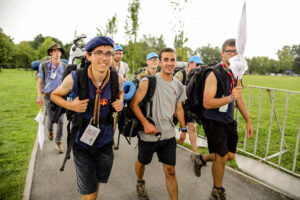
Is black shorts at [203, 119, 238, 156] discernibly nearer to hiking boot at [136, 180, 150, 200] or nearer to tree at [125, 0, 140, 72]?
hiking boot at [136, 180, 150, 200]

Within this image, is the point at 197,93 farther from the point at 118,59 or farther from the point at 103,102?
the point at 118,59

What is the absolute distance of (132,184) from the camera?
3.52m

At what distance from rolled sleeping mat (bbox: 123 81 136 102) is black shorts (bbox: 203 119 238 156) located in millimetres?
1271

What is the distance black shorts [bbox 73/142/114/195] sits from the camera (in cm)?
224

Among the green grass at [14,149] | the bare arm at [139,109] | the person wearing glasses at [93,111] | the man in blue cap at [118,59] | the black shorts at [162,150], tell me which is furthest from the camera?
the man in blue cap at [118,59]

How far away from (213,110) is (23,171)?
370cm

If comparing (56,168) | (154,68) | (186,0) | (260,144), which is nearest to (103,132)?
(56,168)

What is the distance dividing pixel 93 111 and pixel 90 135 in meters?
0.27

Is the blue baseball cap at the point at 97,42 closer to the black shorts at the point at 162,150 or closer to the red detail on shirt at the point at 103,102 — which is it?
the red detail on shirt at the point at 103,102

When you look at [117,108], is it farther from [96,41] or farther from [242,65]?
[242,65]

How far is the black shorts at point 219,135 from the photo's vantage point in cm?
298

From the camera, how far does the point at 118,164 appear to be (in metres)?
4.25

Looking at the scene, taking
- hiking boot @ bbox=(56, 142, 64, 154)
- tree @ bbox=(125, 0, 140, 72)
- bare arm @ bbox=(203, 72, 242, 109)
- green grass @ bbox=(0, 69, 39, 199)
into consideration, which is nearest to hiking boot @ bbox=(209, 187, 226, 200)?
bare arm @ bbox=(203, 72, 242, 109)

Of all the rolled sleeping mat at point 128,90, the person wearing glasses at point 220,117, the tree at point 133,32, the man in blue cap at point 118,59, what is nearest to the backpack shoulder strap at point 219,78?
the person wearing glasses at point 220,117
